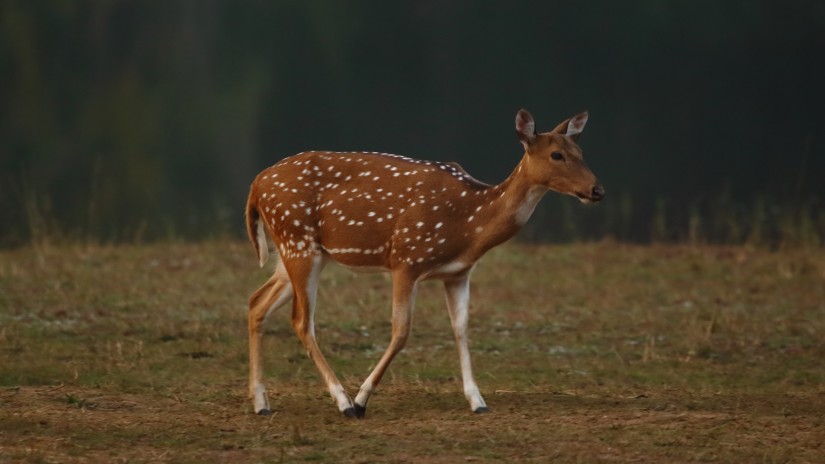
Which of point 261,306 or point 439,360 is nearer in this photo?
point 261,306

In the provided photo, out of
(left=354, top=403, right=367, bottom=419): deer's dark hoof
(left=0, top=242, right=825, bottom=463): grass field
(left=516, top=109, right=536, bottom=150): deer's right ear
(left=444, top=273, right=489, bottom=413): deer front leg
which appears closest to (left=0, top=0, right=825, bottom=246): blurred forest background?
(left=0, top=242, right=825, bottom=463): grass field

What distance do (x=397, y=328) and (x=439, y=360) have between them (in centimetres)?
210

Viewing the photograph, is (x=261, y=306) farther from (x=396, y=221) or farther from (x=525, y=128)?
(x=525, y=128)

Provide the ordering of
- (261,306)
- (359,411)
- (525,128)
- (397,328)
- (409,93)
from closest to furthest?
(359,411) → (397,328) → (525,128) → (261,306) → (409,93)

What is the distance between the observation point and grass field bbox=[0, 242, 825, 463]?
7434 millimetres

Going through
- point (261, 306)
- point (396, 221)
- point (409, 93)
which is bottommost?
point (409, 93)

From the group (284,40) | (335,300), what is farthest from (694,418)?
(284,40)

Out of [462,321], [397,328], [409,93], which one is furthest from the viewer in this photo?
[409,93]

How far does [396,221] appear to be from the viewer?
27.8 feet

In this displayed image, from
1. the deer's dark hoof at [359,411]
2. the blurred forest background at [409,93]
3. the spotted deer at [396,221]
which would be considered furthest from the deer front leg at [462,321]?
the blurred forest background at [409,93]

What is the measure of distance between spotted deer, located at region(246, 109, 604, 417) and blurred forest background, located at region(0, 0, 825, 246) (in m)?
9.77

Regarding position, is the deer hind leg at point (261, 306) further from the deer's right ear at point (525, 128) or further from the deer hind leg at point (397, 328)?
the deer's right ear at point (525, 128)

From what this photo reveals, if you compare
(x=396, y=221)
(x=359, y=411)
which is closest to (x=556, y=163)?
(x=396, y=221)

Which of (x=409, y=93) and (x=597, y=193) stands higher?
(x=597, y=193)
